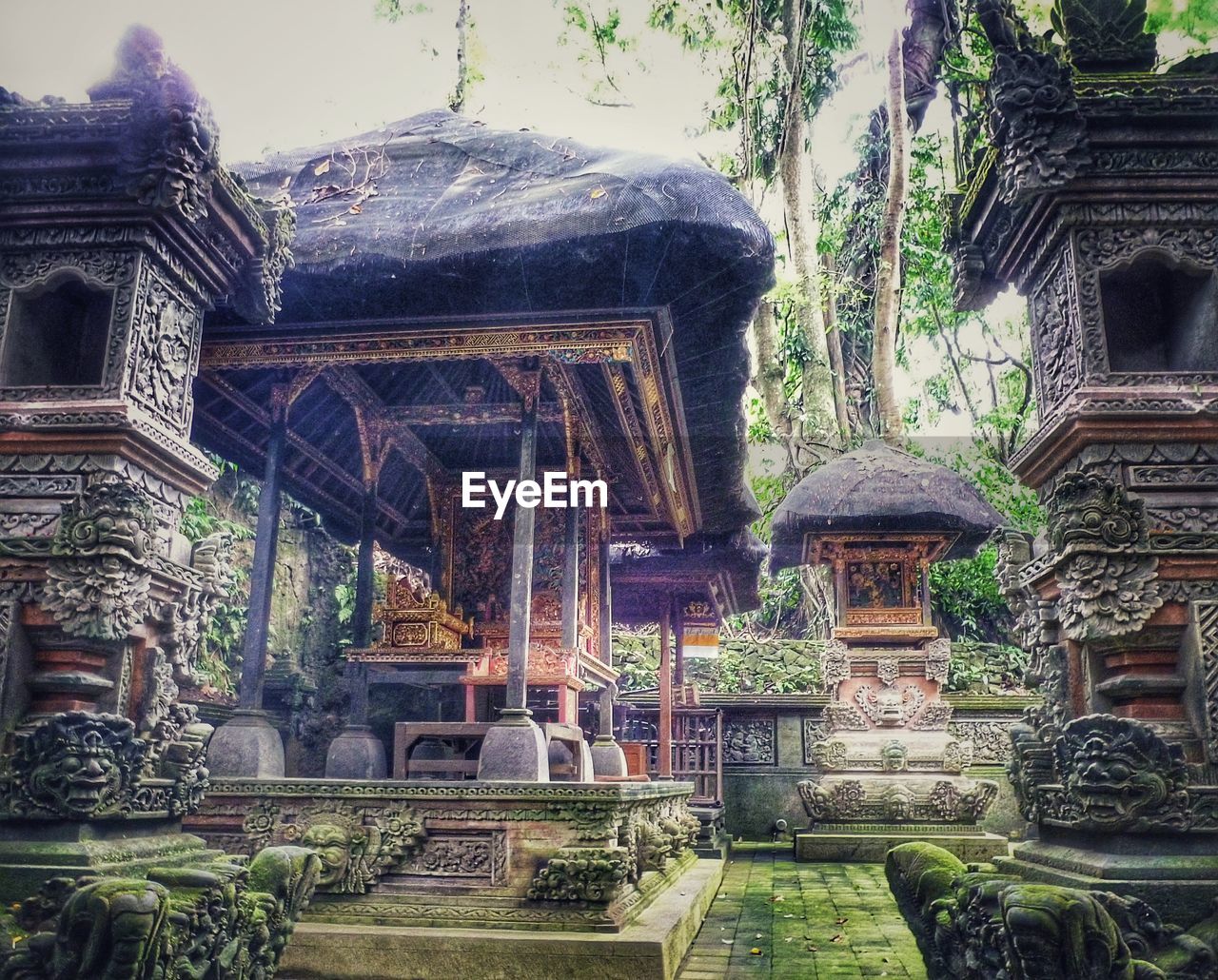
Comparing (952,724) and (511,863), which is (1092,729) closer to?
(511,863)

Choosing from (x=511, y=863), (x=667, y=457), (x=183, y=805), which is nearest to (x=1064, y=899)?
(x=511, y=863)

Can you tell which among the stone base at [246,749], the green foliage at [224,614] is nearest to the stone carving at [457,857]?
the stone base at [246,749]

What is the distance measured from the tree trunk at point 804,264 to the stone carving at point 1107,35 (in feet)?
36.7

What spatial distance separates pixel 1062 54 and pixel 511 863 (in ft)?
14.2

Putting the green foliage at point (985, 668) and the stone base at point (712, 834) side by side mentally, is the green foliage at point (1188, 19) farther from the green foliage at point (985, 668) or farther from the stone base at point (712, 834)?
the green foliage at point (985, 668)

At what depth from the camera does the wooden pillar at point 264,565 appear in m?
5.74

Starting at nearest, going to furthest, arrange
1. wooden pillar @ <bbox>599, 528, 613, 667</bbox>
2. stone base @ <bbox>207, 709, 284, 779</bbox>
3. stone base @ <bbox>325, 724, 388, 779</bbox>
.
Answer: stone base @ <bbox>207, 709, 284, 779</bbox> < stone base @ <bbox>325, 724, 388, 779</bbox> < wooden pillar @ <bbox>599, 528, 613, 667</bbox>

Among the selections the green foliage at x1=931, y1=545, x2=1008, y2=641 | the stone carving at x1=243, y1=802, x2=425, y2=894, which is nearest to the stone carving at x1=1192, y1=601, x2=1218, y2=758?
the stone carving at x1=243, y1=802, x2=425, y2=894

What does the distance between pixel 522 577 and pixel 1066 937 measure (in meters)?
3.49

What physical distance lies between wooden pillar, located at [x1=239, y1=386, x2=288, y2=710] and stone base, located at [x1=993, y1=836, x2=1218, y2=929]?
428cm

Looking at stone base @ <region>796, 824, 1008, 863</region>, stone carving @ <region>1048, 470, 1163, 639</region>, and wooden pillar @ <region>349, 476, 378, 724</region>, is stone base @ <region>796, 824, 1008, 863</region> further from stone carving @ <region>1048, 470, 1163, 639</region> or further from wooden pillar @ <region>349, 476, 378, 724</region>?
stone carving @ <region>1048, 470, 1163, 639</region>

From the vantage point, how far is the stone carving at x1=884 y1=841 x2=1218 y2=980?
9.05 feet

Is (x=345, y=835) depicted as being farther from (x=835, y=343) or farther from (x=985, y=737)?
(x=835, y=343)

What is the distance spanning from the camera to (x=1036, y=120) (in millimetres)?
3715
